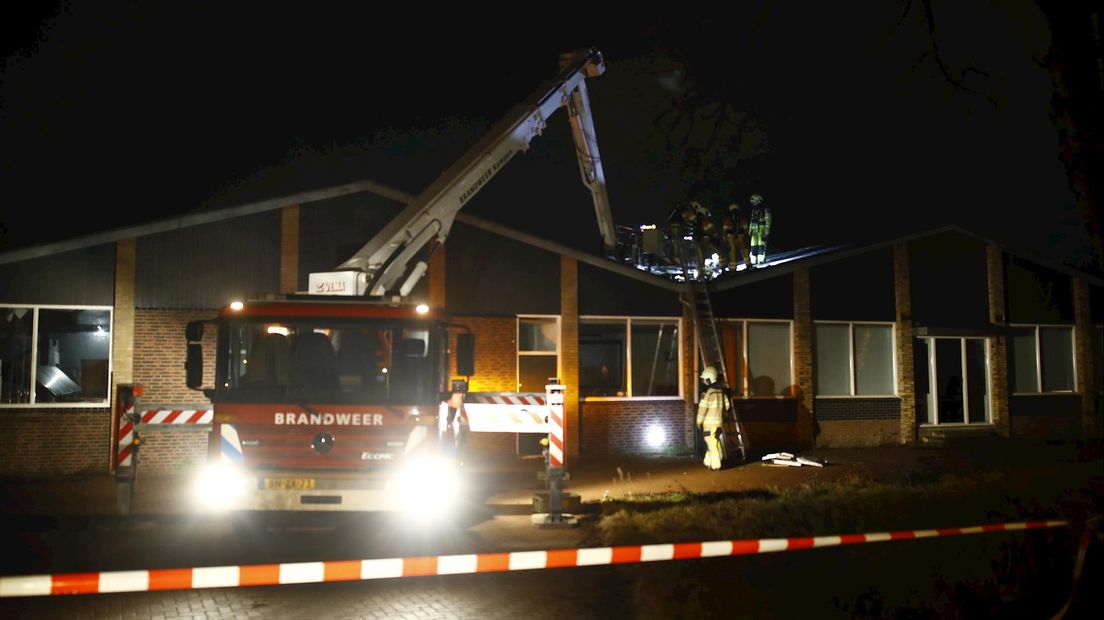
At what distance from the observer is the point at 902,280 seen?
22.0 metres

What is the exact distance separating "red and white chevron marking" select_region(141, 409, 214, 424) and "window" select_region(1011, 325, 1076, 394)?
18.8 metres

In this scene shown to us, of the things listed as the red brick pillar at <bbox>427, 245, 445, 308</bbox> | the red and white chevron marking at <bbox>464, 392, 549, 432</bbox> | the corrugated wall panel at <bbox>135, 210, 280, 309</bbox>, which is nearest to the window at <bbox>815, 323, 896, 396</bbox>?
the red brick pillar at <bbox>427, 245, 445, 308</bbox>

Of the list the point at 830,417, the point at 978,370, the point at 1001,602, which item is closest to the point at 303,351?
the point at 1001,602

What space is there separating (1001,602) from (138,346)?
1410 cm

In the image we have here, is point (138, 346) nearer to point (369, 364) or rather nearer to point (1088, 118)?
point (369, 364)

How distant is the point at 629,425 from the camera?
62.7ft

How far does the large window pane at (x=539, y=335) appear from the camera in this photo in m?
19.0

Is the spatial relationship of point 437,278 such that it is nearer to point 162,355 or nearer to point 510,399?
point 162,355

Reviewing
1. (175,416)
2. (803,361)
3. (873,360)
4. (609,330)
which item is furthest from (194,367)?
(873,360)

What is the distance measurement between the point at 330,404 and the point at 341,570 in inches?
185

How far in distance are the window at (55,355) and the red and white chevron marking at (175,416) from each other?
5159 millimetres

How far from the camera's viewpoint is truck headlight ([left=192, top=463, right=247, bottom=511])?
31.3 feet

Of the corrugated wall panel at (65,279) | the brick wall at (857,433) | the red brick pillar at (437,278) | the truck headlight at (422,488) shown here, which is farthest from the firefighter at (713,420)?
the corrugated wall panel at (65,279)

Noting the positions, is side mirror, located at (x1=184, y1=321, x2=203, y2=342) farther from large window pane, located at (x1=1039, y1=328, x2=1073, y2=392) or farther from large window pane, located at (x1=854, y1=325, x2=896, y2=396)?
large window pane, located at (x1=1039, y1=328, x2=1073, y2=392)
